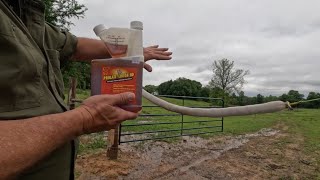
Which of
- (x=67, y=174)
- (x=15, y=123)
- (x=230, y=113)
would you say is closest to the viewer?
(x=15, y=123)

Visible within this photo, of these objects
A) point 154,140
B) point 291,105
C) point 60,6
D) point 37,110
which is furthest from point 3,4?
point 60,6

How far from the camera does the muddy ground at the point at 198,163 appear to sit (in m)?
5.99

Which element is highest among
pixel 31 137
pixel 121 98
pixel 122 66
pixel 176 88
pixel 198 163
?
pixel 176 88

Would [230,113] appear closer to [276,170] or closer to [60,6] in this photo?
[276,170]

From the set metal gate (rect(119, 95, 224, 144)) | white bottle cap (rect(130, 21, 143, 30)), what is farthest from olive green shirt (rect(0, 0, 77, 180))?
metal gate (rect(119, 95, 224, 144))

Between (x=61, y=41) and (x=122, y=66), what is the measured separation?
2.24 ft

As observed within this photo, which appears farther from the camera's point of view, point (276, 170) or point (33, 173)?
point (276, 170)

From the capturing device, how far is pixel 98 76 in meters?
1.27

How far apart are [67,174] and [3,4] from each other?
0.70 meters

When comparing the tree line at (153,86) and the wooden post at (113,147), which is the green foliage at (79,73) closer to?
the tree line at (153,86)

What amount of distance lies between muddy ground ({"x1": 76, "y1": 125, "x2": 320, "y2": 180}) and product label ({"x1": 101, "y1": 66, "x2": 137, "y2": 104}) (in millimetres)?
4465

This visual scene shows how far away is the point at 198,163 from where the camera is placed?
7.15m

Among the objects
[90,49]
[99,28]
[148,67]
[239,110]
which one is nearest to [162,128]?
[90,49]

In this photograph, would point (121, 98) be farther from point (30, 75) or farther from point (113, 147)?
point (113, 147)
